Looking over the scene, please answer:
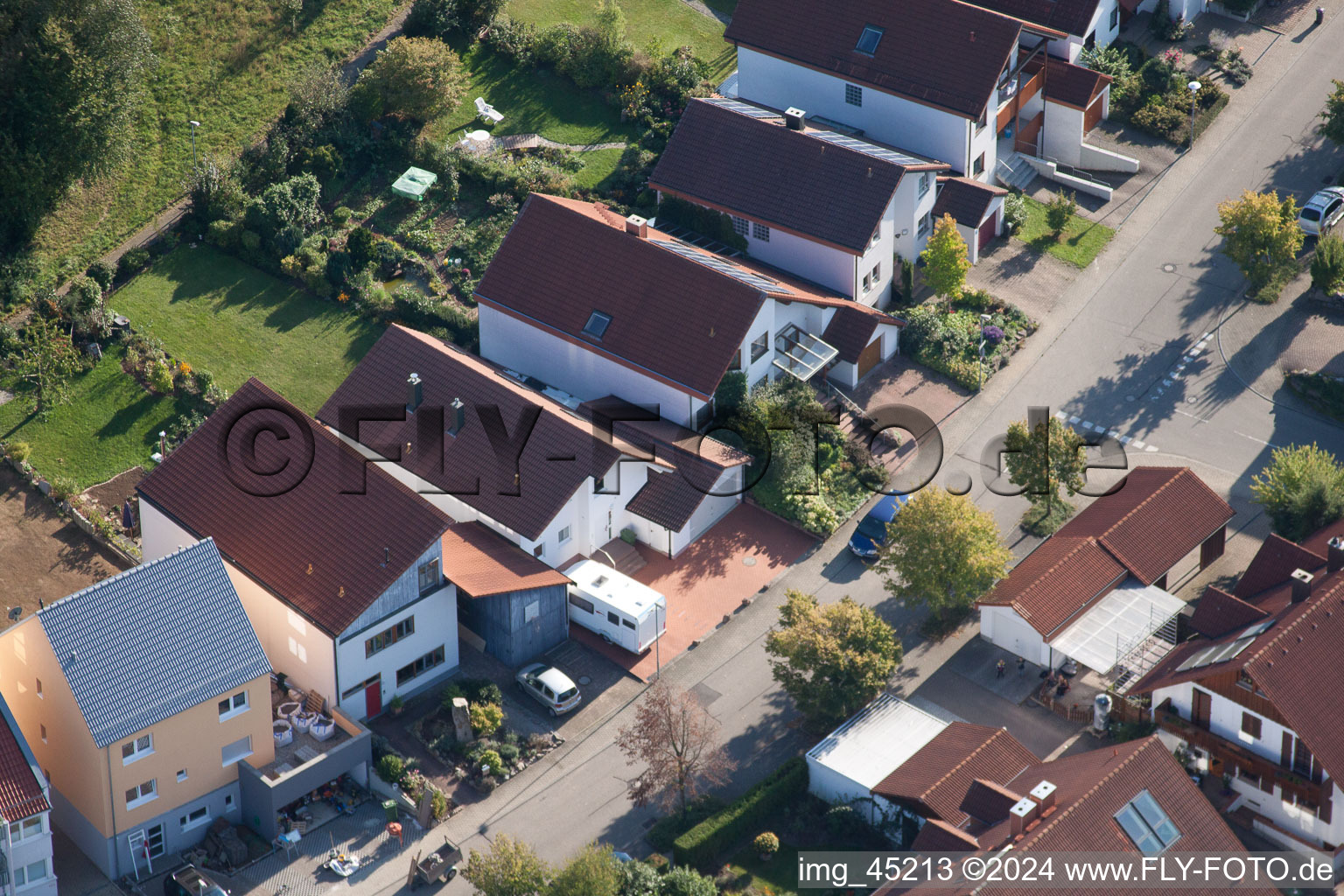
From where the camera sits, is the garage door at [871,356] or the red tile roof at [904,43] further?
the red tile roof at [904,43]

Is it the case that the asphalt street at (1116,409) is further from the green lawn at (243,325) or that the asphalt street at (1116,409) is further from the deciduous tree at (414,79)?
the deciduous tree at (414,79)

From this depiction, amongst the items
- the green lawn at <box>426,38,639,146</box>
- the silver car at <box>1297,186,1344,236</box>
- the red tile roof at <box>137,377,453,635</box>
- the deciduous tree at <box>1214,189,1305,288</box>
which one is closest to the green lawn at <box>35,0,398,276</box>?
the green lawn at <box>426,38,639,146</box>

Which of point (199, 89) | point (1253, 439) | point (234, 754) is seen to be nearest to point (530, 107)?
point (199, 89)

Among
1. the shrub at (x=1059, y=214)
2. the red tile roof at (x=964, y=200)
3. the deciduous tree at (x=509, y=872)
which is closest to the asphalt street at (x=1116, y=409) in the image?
the shrub at (x=1059, y=214)

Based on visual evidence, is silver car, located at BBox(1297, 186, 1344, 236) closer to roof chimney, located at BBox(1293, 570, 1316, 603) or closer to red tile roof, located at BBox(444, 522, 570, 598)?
roof chimney, located at BBox(1293, 570, 1316, 603)

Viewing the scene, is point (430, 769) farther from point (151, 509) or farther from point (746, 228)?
point (746, 228)

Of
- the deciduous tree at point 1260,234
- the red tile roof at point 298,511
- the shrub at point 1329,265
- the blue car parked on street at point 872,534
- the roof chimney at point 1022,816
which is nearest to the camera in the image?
the roof chimney at point 1022,816

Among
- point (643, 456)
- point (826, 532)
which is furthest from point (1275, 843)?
point (643, 456)
